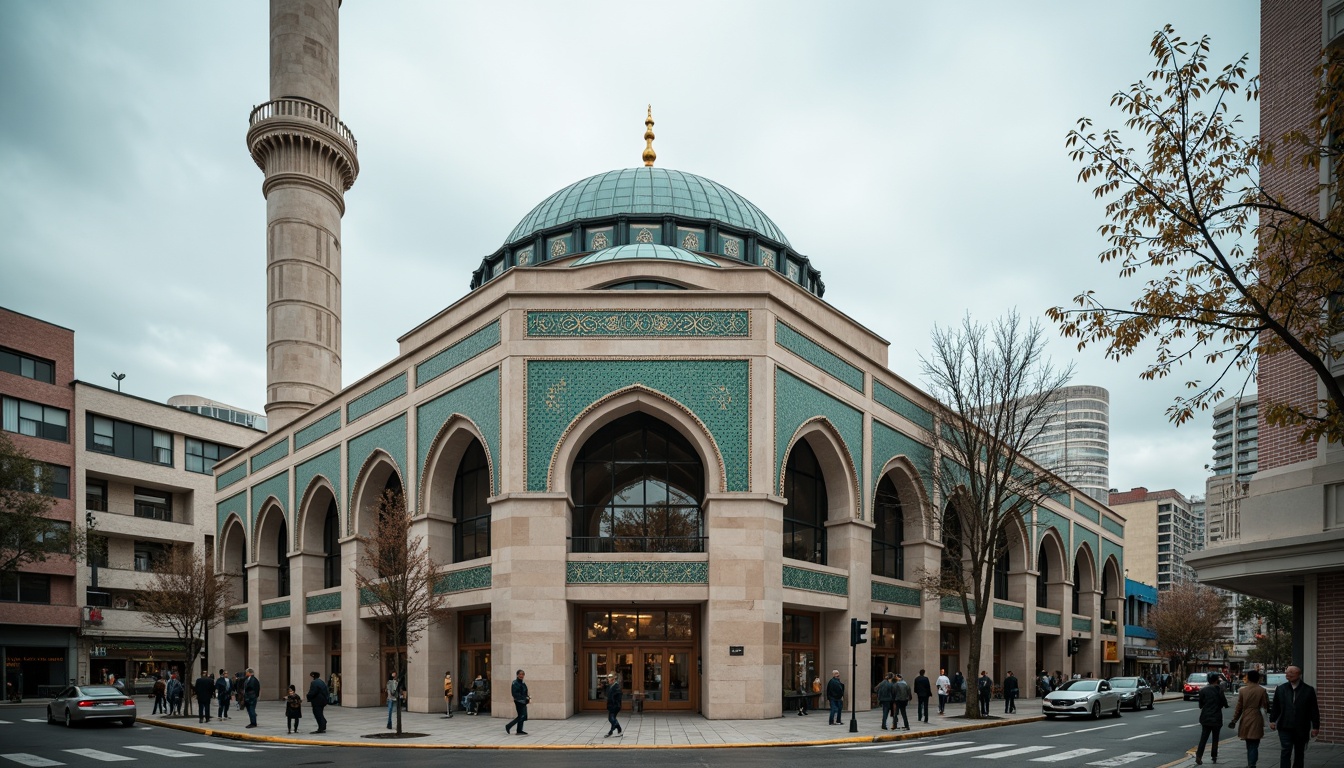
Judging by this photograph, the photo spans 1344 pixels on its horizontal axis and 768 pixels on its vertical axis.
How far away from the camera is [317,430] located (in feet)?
123

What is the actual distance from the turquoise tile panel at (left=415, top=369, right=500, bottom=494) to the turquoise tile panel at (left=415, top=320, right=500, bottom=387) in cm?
78

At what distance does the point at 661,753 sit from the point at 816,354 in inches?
557

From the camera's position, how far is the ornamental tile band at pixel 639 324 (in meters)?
26.9

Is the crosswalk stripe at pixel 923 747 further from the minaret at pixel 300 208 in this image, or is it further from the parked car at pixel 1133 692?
the minaret at pixel 300 208

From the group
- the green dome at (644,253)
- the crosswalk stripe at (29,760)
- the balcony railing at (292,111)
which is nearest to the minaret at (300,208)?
the balcony railing at (292,111)

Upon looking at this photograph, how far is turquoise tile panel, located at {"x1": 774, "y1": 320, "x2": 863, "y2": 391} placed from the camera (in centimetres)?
2755

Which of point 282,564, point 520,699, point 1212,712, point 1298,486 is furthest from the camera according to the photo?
point 282,564

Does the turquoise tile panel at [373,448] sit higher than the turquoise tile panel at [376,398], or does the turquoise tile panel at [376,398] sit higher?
the turquoise tile panel at [376,398]

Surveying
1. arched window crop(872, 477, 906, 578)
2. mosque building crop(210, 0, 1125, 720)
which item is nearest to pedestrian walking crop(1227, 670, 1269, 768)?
mosque building crop(210, 0, 1125, 720)

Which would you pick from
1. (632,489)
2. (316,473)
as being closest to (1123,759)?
(632,489)

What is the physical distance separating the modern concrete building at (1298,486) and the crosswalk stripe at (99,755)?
1975 cm

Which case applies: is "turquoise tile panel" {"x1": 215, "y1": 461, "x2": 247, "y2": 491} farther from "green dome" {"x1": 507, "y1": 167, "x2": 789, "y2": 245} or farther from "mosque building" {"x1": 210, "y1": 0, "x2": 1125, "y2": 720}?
"green dome" {"x1": 507, "y1": 167, "x2": 789, "y2": 245}

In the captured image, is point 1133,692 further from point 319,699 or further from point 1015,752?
point 319,699

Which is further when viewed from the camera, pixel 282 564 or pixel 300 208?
pixel 300 208
